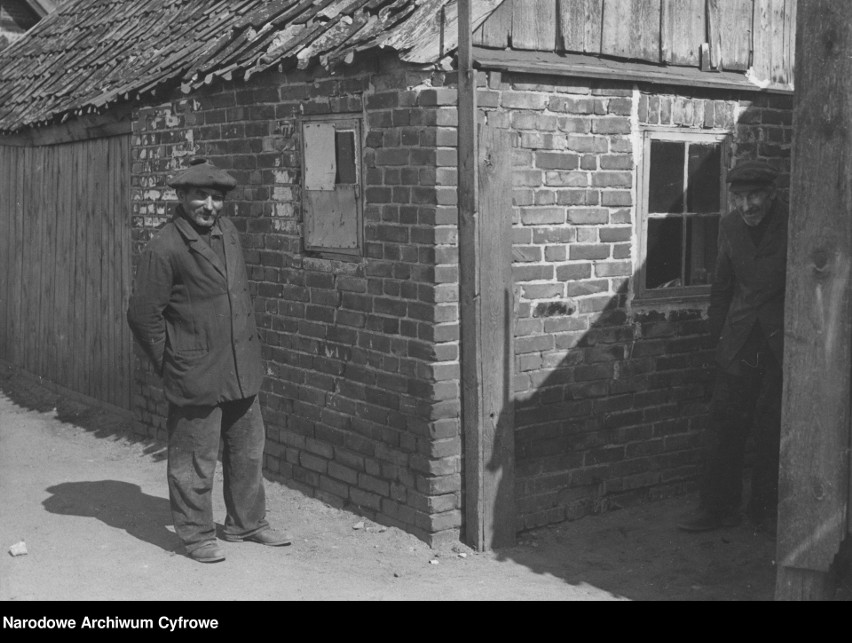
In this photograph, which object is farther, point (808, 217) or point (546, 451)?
point (546, 451)

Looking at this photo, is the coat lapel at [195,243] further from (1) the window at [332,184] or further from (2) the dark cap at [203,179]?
(1) the window at [332,184]

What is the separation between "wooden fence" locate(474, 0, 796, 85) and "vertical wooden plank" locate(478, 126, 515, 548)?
64 centimetres

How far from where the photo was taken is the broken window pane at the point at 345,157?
675 cm

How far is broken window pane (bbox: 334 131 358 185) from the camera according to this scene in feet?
22.2

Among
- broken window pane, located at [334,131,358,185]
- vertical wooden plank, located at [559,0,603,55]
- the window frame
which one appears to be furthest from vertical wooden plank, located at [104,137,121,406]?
vertical wooden plank, located at [559,0,603,55]

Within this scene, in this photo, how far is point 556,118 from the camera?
651cm

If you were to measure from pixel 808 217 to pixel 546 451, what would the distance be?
102 inches

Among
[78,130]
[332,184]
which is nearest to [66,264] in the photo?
[78,130]

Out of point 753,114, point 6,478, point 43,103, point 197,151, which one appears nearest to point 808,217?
point 753,114

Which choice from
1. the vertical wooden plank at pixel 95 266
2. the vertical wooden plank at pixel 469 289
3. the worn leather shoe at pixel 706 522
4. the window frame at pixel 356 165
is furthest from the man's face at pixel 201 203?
the vertical wooden plank at pixel 95 266

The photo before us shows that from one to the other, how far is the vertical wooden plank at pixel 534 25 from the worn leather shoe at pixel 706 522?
2883 mm

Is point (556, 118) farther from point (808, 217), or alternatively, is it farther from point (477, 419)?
point (808, 217)

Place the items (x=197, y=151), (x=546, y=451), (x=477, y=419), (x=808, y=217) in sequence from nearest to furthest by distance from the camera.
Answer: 1. (x=808, y=217)
2. (x=477, y=419)
3. (x=546, y=451)
4. (x=197, y=151)

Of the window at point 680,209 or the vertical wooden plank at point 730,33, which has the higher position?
the vertical wooden plank at point 730,33
